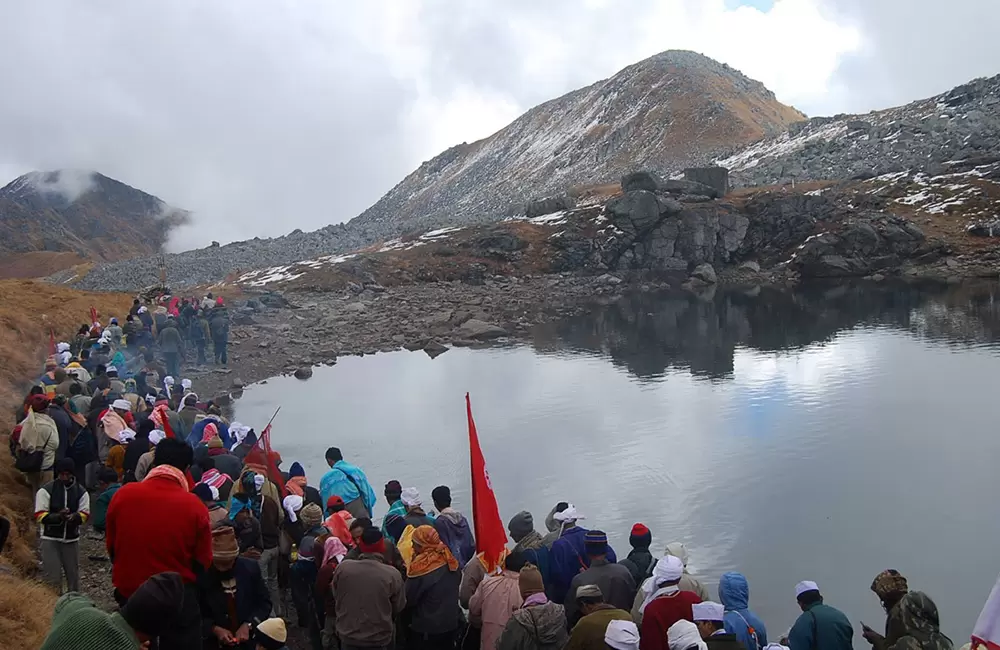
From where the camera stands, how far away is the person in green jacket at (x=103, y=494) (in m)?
11.1

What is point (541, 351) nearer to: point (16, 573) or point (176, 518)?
point (16, 573)

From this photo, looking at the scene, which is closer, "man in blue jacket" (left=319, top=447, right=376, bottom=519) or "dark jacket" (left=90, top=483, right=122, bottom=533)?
"man in blue jacket" (left=319, top=447, right=376, bottom=519)

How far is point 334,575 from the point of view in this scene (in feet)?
24.1

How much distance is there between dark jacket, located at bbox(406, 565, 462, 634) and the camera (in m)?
7.78

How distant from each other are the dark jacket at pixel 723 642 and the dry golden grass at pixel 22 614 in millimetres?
5628

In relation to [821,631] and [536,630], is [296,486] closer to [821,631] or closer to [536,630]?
[536,630]

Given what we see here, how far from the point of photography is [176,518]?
20.2ft

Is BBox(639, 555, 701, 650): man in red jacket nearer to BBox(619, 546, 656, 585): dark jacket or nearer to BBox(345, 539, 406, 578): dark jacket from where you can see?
BBox(619, 546, 656, 585): dark jacket

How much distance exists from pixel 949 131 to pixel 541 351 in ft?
212

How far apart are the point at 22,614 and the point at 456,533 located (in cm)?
439

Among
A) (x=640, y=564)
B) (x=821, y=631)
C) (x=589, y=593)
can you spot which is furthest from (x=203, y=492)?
(x=821, y=631)

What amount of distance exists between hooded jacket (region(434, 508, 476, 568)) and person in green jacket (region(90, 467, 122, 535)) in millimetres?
4958

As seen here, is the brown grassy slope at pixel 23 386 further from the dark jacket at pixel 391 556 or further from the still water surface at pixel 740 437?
the still water surface at pixel 740 437

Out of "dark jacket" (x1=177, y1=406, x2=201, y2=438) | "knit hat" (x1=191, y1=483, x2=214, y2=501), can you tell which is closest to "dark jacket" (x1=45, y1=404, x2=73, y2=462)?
"dark jacket" (x1=177, y1=406, x2=201, y2=438)
